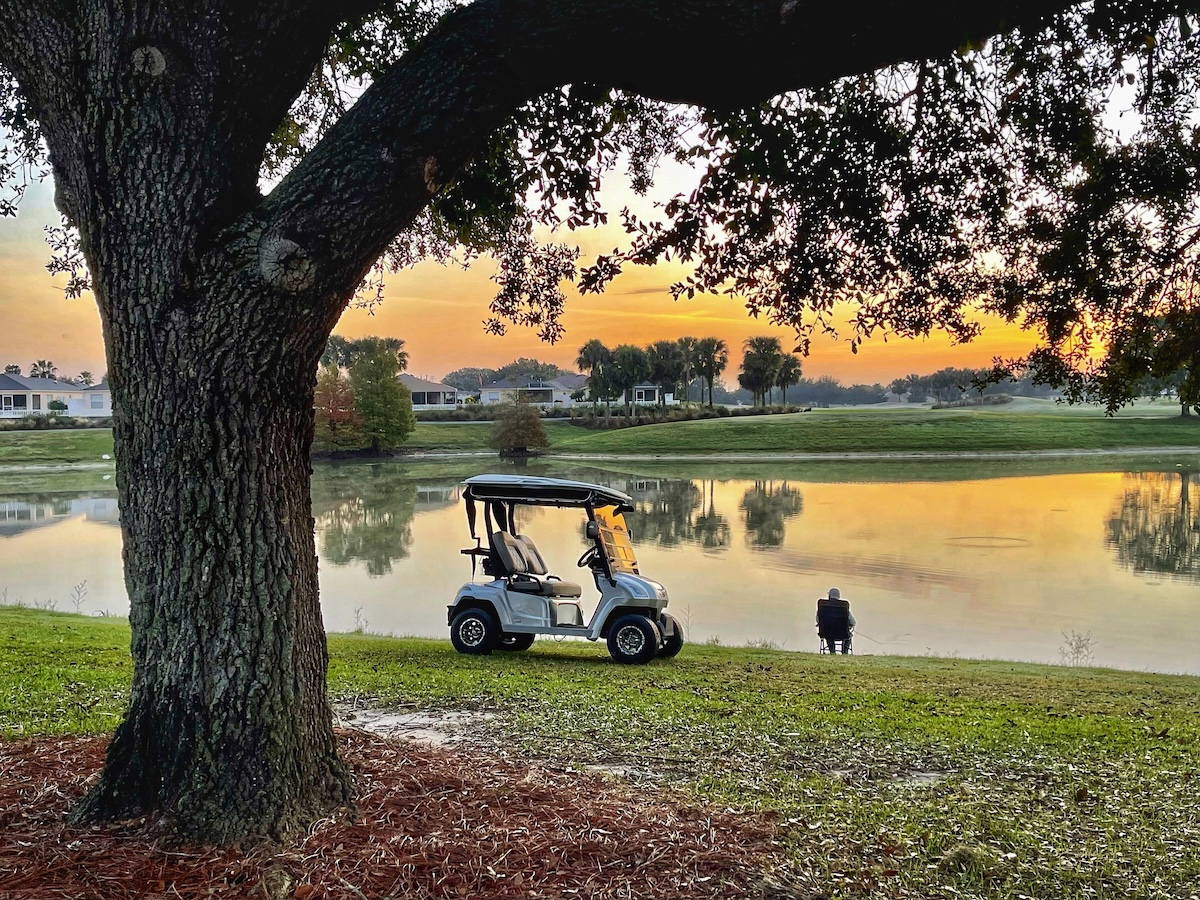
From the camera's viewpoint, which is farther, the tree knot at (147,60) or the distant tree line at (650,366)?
the distant tree line at (650,366)

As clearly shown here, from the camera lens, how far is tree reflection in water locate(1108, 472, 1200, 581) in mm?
22297

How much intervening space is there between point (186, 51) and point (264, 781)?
3.24 m

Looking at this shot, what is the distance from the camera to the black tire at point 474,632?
37.4ft

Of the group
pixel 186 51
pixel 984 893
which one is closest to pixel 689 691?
pixel 984 893

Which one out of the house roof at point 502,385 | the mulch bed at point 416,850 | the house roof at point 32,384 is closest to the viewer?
the mulch bed at point 416,850

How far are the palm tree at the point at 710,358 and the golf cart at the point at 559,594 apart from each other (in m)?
87.1

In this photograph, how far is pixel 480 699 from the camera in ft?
26.6

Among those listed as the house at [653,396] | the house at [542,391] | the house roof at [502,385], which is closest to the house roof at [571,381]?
the house at [542,391]

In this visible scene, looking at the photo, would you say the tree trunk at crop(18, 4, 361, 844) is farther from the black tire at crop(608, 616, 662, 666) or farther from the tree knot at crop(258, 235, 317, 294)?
the black tire at crop(608, 616, 662, 666)

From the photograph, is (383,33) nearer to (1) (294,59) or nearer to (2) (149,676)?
(1) (294,59)

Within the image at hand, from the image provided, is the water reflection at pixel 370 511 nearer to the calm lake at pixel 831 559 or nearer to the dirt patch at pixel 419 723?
the calm lake at pixel 831 559

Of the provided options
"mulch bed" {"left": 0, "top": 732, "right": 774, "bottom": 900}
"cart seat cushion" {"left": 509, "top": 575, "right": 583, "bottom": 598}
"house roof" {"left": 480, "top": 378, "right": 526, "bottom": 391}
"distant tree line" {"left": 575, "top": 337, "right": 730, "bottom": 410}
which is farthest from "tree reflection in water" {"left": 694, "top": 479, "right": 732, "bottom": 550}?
"house roof" {"left": 480, "top": 378, "right": 526, "bottom": 391}

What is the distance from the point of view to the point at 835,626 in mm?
13945

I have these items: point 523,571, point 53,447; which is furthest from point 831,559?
point 53,447
